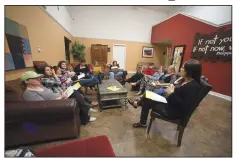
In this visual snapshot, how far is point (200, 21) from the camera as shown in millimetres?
3471

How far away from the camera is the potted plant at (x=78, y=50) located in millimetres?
5215

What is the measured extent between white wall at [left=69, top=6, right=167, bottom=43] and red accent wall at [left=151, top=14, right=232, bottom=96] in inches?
44.4

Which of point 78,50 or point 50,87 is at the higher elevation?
point 78,50

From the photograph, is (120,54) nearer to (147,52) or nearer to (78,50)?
(147,52)

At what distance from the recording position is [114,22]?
5.88 m

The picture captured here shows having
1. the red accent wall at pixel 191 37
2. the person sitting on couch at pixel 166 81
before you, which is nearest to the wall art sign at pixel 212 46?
the red accent wall at pixel 191 37

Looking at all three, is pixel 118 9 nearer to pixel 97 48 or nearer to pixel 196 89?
pixel 97 48

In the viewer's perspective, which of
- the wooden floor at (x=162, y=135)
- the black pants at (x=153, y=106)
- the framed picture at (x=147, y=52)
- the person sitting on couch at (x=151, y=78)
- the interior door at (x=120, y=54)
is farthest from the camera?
the framed picture at (x=147, y=52)

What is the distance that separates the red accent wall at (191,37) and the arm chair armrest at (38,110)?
3.02 m

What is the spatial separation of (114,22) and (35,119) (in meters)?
6.09

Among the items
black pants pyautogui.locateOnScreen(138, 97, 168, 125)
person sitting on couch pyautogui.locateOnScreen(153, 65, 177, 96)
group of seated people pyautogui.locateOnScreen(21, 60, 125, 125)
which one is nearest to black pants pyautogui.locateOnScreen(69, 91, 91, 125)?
group of seated people pyautogui.locateOnScreen(21, 60, 125, 125)

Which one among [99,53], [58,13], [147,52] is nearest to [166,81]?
[58,13]

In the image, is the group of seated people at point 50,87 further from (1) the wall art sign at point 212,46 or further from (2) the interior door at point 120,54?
(2) the interior door at point 120,54

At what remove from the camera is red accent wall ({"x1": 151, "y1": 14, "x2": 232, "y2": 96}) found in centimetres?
295
